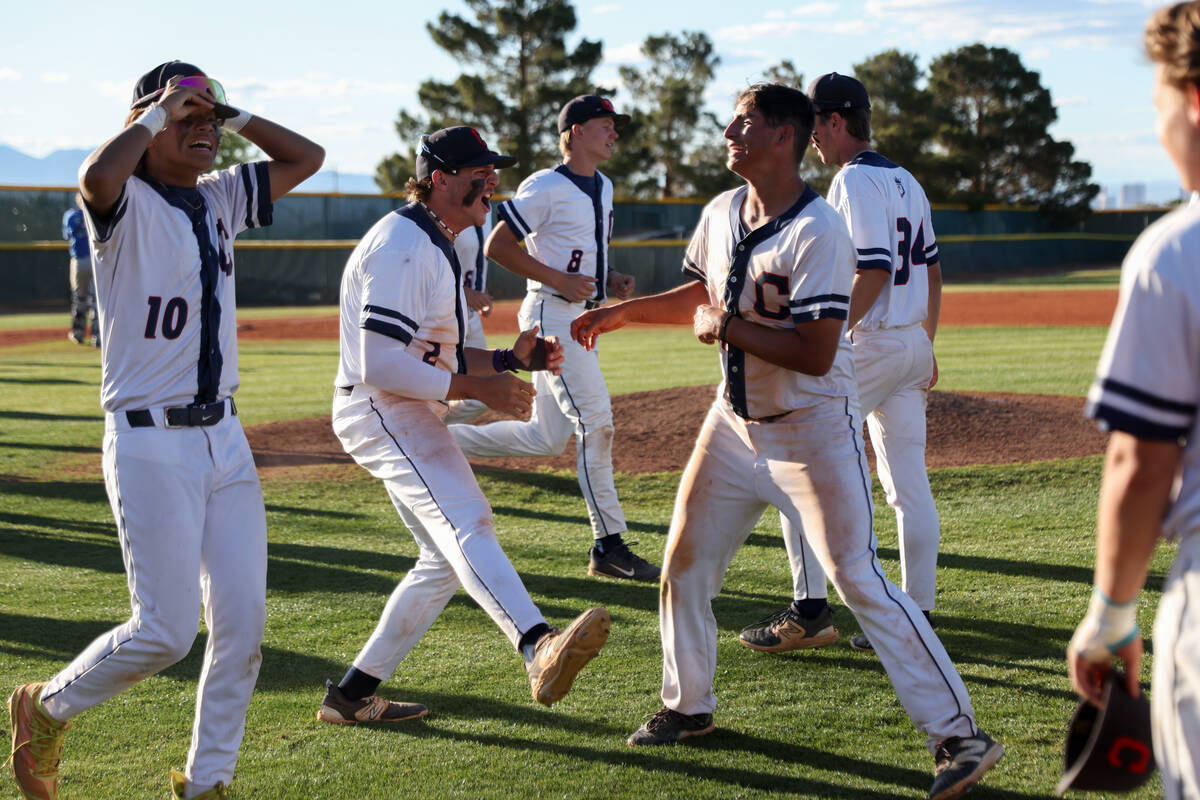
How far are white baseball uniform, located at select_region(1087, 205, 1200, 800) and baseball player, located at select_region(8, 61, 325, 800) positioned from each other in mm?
2537

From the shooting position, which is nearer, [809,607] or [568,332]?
[809,607]

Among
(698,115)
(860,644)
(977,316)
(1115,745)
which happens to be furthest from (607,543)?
(698,115)

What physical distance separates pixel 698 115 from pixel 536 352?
186 ft

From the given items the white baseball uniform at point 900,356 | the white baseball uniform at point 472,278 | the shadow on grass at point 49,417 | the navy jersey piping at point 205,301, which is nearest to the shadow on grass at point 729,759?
the white baseball uniform at point 900,356

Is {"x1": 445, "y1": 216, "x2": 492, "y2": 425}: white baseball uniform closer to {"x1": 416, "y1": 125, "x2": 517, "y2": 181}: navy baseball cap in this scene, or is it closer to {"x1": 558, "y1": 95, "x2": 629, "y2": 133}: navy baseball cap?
{"x1": 558, "y1": 95, "x2": 629, "y2": 133}: navy baseball cap

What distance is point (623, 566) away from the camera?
643cm

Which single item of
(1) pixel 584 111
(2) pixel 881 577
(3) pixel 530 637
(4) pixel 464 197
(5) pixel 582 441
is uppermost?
(1) pixel 584 111

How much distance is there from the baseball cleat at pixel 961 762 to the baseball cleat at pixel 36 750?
2.70 meters

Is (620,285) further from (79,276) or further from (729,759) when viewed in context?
(79,276)

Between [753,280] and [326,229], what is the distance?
38185mm

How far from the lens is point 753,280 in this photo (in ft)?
12.7

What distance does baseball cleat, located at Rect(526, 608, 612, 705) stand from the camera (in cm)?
361

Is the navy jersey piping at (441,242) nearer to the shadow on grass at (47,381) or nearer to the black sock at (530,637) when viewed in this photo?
the black sock at (530,637)

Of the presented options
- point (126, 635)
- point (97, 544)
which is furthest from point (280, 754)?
point (97, 544)
